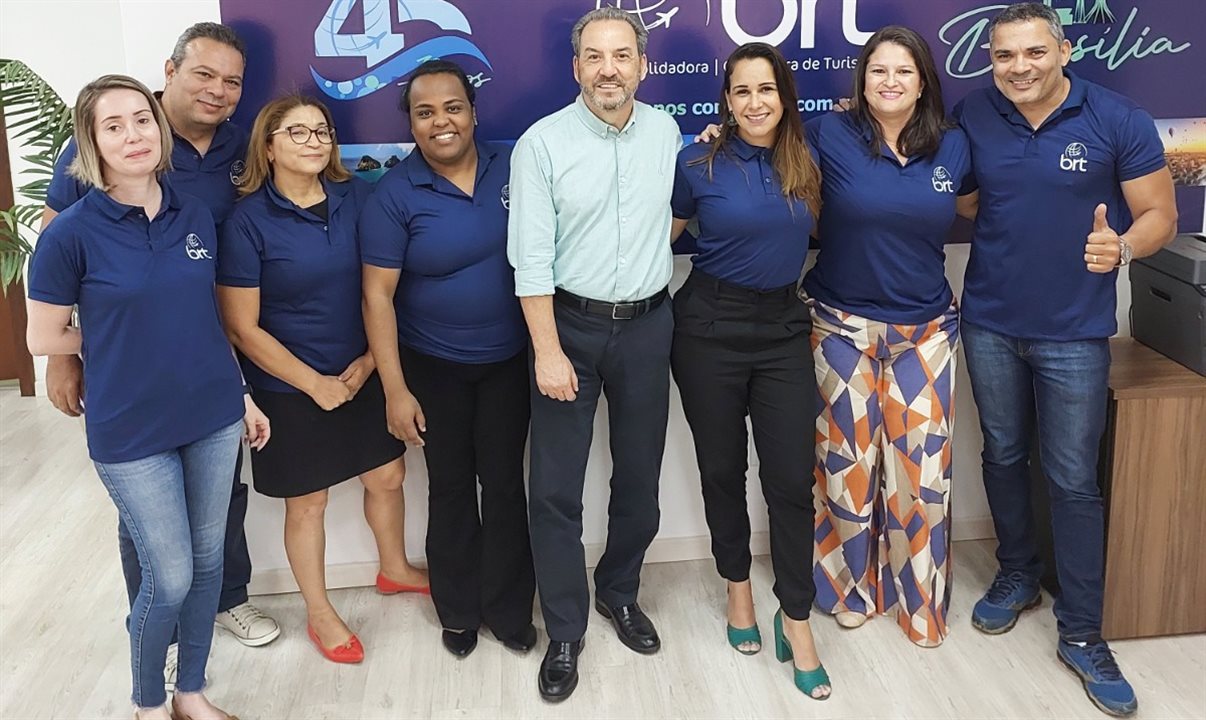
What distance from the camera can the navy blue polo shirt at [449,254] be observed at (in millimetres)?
2584

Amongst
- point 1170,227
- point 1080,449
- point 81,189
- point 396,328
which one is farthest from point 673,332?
point 81,189

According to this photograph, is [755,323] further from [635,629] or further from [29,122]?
[29,122]

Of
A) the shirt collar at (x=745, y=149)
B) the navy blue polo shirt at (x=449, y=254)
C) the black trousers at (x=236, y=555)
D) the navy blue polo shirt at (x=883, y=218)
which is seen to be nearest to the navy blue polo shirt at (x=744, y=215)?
the shirt collar at (x=745, y=149)

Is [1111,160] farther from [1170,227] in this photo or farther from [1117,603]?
[1117,603]

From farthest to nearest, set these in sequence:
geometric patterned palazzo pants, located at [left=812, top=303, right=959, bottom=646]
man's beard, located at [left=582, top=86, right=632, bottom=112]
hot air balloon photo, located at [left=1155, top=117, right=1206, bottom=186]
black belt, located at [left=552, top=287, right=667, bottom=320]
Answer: hot air balloon photo, located at [left=1155, top=117, right=1206, bottom=186] → geometric patterned palazzo pants, located at [left=812, top=303, right=959, bottom=646] → black belt, located at [left=552, top=287, right=667, bottom=320] → man's beard, located at [left=582, top=86, right=632, bottom=112]

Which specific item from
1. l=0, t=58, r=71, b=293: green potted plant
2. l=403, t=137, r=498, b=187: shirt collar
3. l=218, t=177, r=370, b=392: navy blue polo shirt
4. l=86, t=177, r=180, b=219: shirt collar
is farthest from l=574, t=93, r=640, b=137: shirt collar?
l=0, t=58, r=71, b=293: green potted plant

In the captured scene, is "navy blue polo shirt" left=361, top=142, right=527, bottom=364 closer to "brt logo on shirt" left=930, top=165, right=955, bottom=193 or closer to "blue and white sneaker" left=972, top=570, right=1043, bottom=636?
"brt logo on shirt" left=930, top=165, right=955, bottom=193

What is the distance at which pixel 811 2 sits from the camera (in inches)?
119

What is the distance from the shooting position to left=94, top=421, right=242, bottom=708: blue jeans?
2234 millimetres

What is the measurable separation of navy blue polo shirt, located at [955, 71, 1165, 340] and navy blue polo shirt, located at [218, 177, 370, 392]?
5.21ft

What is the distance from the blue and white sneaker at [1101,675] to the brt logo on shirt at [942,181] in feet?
4.00

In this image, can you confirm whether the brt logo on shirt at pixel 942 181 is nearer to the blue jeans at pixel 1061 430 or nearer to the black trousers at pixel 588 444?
the blue jeans at pixel 1061 430

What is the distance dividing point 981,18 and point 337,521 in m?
2.42

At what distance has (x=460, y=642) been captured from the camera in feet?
9.60
